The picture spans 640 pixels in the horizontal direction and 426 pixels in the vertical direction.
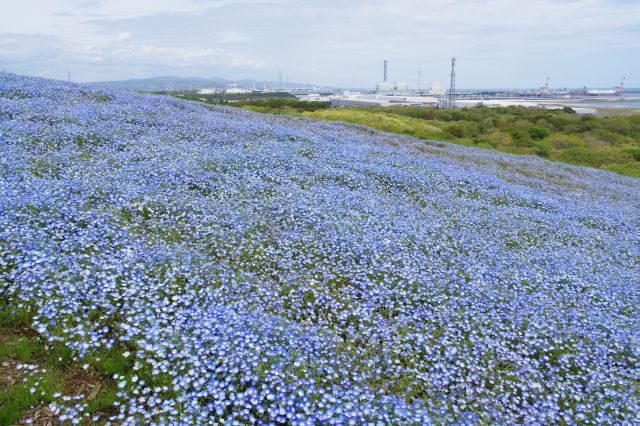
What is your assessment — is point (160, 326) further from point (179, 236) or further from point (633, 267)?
point (633, 267)

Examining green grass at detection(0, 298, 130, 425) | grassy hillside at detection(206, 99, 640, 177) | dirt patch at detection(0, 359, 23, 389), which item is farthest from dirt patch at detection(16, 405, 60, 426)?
grassy hillside at detection(206, 99, 640, 177)

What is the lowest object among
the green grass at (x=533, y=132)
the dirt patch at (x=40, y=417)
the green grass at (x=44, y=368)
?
the dirt patch at (x=40, y=417)

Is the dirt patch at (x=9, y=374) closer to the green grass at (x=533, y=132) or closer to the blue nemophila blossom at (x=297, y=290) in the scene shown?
the blue nemophila blossom at (x=297, y=290)

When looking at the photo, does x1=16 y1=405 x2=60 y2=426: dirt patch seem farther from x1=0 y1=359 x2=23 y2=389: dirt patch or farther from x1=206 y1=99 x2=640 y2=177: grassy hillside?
x1=206 y1=99 x2=640 y2=177: grassy hillside

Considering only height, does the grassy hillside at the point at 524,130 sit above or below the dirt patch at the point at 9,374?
above

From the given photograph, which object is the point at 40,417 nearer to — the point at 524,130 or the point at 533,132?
the point at 533,132

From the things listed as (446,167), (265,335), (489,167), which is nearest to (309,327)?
(265,335)

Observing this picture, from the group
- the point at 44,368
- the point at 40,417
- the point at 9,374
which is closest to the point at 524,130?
the point at 44,368

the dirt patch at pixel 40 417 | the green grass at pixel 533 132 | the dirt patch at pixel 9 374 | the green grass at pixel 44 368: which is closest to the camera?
the dirt patch at pixel 40 417

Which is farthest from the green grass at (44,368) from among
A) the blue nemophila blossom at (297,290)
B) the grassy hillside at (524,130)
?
the grassy hillside at (524,130)
